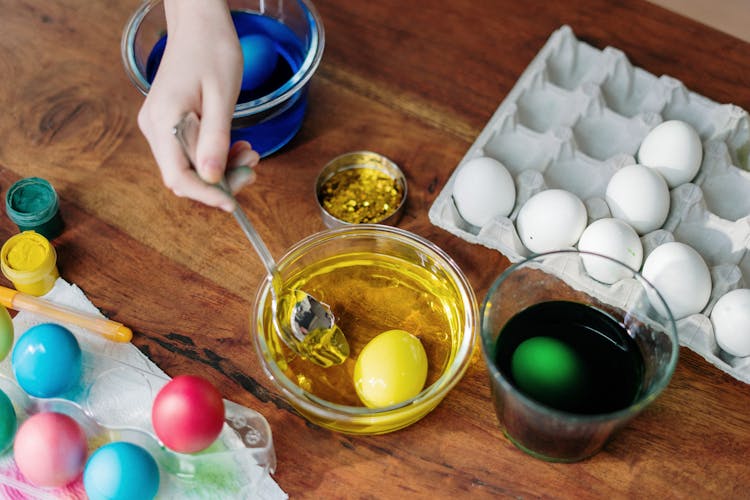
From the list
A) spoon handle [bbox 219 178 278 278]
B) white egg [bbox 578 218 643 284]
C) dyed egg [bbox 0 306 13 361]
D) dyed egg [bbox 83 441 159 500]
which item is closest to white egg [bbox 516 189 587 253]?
white egg [bbox 578 218 643 284]

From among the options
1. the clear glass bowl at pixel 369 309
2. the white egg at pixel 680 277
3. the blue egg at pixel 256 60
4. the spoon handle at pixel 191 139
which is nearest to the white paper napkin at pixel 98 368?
the clear glass bowl at pixel 369 309

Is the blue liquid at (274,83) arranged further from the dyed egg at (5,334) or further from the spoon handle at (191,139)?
the dyed egg at (5,334)

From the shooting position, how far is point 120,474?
88cm

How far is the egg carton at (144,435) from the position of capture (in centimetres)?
94

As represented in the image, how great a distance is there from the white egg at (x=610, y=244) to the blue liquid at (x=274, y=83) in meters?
0.46

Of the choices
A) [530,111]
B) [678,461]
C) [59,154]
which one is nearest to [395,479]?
[678,461]

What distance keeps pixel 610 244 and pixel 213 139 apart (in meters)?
0.52

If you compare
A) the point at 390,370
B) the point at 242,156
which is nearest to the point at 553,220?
the point at 390,370

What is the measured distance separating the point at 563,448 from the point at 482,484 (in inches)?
4.3

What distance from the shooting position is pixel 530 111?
4.04 feet

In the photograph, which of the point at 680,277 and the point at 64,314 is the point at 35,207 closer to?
the point at 64,314

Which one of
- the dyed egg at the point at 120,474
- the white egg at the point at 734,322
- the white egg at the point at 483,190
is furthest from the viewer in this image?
the white egg at the point at 483,190

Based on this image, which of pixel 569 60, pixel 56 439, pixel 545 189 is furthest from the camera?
pixel 569 60

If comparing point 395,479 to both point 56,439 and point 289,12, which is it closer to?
point 56,439
